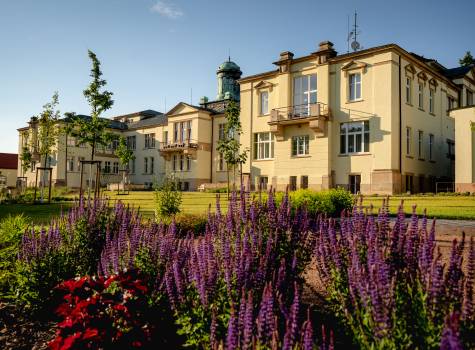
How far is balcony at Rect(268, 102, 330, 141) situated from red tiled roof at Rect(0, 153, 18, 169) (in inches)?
2285

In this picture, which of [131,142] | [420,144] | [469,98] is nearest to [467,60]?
[469,98]

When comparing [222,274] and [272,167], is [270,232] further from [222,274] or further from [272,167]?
[272,167]

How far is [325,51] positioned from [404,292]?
27.1 meters

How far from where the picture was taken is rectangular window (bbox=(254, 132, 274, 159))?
31.9 m

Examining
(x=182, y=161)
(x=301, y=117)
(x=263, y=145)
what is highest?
(x=301, y=117)

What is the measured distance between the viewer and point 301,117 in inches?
1123

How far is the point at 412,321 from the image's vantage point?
9.04ft

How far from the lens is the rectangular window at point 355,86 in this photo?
2705cm

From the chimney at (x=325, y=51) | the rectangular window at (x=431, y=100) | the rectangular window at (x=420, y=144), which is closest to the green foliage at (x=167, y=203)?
the chimney at (x=325, y=51)

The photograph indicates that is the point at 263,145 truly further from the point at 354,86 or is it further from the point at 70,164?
the point at 70,164

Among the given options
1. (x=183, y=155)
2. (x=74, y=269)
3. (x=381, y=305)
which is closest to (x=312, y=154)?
(x=183, y=155)

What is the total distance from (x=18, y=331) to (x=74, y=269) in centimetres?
116

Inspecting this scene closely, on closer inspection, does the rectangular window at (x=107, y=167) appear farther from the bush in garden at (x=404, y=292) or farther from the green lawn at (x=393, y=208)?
the bush in garden at (x=404, y=292)

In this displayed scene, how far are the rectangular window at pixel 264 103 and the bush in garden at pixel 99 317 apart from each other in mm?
29693
